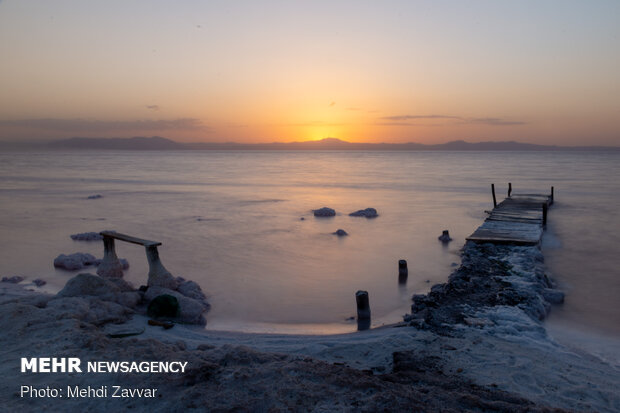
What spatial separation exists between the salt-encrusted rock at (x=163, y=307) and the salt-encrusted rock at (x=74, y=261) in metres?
5.79

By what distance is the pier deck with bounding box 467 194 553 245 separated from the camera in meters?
14.7

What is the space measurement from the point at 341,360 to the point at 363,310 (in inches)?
108

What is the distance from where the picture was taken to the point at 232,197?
35.0 m

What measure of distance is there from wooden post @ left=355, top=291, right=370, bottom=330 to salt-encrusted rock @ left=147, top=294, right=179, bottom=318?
4049 millimetres

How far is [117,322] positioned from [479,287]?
8334 millimetres

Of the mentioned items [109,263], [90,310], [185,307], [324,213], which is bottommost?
[185,307]

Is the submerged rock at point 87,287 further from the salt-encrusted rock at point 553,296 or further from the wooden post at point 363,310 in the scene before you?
the salt-encrusted rock at point 553,296

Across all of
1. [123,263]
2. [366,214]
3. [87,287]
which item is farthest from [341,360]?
[366,214]

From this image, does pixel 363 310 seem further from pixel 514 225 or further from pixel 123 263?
pixel 514 225

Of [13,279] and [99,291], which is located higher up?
[99,291]

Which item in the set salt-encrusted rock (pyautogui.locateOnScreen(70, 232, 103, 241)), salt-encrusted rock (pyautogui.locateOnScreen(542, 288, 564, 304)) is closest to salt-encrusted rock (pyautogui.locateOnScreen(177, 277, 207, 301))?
salt-encrusted rock (pyautogui.locateOnScreen(70, 232, 103, 241))

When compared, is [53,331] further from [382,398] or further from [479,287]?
[479,287]

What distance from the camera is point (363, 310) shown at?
934 cm

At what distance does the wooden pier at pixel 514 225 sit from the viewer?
1470 cm
